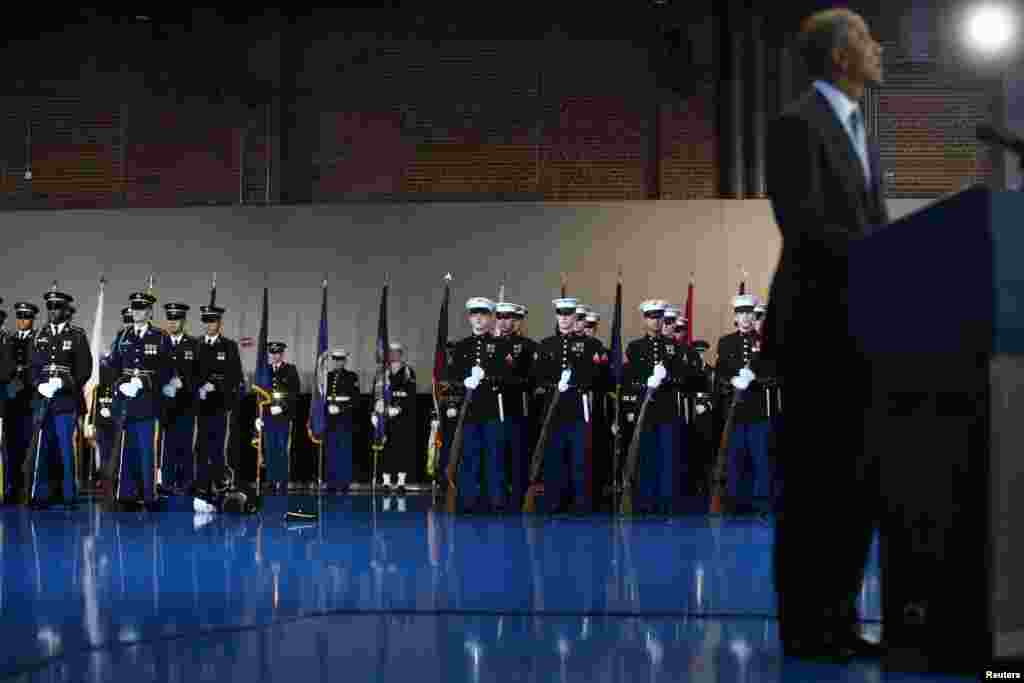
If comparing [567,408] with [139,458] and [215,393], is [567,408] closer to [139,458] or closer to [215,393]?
[215,393]

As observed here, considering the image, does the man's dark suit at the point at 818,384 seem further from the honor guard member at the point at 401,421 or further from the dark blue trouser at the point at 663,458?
the honor guard member at the point at 401,421

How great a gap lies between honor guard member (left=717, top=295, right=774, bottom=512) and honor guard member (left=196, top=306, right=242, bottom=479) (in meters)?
4.46

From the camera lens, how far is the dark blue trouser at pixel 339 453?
13398mm

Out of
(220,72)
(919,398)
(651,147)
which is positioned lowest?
(919,398)

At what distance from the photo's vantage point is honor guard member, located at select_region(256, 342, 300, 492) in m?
13.0

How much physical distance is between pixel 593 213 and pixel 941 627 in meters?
11.2

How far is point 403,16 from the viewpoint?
14.3 m

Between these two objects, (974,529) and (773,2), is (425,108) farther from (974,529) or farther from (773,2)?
(974,529)

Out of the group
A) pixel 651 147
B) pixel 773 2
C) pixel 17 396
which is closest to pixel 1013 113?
pixel 773 2

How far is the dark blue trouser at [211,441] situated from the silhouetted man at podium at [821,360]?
889 cm

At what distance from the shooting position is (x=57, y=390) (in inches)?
422

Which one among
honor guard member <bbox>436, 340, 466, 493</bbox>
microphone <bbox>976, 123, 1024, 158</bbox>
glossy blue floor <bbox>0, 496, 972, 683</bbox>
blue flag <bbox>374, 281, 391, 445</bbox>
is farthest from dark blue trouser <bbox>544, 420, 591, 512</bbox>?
microphone <bbox>976, 123, 1024, 158</bbox>

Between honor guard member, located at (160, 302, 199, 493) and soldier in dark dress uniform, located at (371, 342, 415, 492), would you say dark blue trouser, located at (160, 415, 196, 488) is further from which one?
soldier in dark dress uniform, located at (371, 342, 415, 492)

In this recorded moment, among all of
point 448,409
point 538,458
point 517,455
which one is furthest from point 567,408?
point 448,409
